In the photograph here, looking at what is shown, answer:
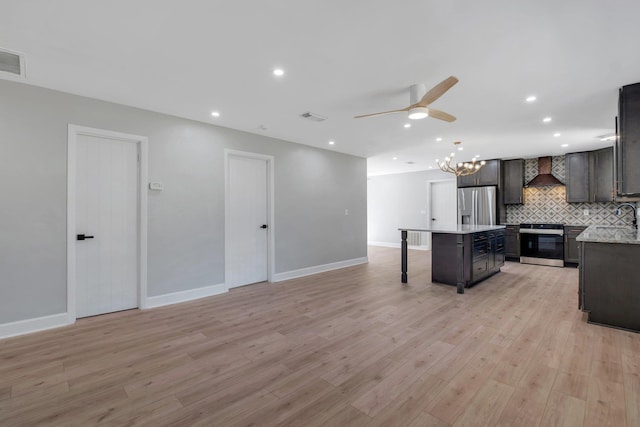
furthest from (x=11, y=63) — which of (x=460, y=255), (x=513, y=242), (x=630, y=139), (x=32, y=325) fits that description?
(x=513, y=242)

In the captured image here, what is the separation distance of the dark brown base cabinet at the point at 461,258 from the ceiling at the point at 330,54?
1.87 metres

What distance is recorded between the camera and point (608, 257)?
3201 millimetres

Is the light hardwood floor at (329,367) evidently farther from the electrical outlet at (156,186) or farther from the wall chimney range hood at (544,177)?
the wall chimney range hood at (544,177)

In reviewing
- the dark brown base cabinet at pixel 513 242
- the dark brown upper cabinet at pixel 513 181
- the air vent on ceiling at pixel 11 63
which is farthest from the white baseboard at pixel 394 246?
the air vent on ceiling at pixel 11 63

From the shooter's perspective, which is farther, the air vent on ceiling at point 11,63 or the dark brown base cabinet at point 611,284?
the dark brown base cabinet at point 611,284

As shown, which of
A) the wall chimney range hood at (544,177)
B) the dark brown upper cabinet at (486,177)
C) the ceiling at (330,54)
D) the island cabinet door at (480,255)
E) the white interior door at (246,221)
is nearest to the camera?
the ceiling at (330,54)

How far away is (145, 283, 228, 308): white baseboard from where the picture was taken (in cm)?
389

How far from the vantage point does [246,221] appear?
504 centimetres

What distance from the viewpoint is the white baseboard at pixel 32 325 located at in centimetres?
297

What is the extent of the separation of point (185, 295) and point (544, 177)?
8037 millimetres

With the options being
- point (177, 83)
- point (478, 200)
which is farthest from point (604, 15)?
point (478, 200)

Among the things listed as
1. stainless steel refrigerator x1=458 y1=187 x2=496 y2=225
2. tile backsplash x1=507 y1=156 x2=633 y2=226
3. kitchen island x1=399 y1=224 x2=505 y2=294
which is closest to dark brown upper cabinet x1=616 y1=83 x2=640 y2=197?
kitchen island x1=399 y1=224 x2=505 y2=294

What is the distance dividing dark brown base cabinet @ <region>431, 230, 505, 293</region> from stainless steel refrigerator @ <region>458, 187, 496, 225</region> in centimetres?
226

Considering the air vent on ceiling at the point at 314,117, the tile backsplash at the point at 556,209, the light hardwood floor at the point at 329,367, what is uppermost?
the air vent on ceiling at the point at 314,117
